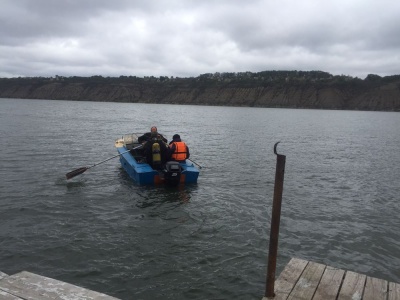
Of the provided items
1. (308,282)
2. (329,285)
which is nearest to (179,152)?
(308,282)

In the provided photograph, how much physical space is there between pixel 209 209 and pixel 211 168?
6.48 meters

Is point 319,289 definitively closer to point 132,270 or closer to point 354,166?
point 132,270

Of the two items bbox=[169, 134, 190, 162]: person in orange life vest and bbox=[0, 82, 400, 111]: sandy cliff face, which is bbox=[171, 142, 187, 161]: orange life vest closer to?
bbox=[169, 134, 190, 162]: person in orange life vest

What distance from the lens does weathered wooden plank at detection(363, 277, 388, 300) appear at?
5.11 m

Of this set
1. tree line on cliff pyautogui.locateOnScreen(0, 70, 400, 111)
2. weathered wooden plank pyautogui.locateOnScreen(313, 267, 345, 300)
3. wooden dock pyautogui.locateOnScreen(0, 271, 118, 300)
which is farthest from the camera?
tree line on cliff pyautogui.locateOnScreen(0, 70, 400, 111)

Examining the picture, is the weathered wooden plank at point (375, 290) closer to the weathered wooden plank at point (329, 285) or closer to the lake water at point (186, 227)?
the weathered wooden plank at point (329, 285)

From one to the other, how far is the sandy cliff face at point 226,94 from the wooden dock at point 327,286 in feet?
422

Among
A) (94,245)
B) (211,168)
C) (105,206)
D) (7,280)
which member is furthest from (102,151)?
(7,280)

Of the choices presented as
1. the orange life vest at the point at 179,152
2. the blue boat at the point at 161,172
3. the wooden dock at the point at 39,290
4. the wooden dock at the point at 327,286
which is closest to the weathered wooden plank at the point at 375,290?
the wooden dock at the point at 327,286

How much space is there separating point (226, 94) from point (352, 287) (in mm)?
138382

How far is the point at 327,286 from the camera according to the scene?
533 centimetres


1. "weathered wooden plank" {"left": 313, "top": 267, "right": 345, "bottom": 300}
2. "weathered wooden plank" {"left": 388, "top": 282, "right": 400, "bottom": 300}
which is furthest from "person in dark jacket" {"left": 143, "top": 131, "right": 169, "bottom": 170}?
"weathered wooden plank" {"left": 388, "top": 282, "right": 400, "bottom": 300}

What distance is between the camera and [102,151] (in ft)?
71.3

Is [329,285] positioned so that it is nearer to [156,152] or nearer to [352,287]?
[352,287]
